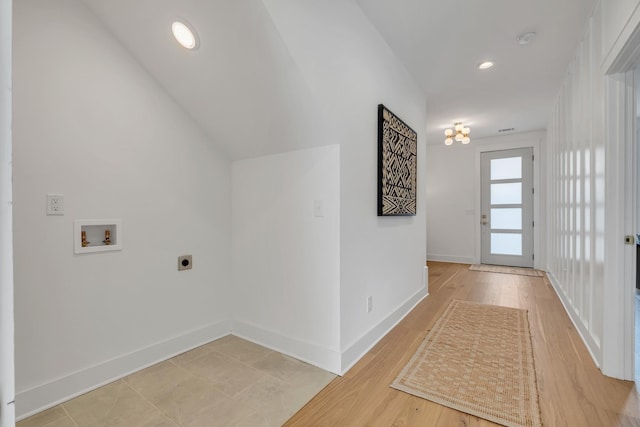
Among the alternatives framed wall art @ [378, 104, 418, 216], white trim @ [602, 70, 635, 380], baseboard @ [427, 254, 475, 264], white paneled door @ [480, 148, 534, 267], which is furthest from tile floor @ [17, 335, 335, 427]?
white paneled door @ [480, 148, 534, 267]

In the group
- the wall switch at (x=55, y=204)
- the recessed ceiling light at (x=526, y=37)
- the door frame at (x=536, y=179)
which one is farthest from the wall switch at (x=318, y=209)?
the door frame at (x=536, y=179)

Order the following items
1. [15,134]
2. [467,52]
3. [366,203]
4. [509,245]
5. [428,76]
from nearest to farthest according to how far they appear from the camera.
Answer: [15,134] → [366,203] → [467,52] → [428,76] → [509,245]

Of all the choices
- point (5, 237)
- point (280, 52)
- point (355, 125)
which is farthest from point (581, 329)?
point (5, 237)

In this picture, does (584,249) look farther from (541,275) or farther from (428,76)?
(541,275)

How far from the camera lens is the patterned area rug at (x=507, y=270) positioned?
493 cm

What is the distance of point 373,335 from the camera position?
2.33m

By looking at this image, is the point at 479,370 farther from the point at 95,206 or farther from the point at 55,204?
the point at 55,204

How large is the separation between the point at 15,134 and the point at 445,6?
275 centimetres

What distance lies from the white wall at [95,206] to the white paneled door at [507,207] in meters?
5.35

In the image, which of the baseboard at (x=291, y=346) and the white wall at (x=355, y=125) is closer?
the white wall at (x=355, y=125)

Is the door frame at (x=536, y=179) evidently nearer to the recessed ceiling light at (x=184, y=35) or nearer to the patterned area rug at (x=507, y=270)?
the patterned area rug at (x=507, y=270)

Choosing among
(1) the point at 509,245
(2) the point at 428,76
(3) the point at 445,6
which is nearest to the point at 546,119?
(1) the point at 509,245

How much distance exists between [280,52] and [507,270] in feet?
17.5

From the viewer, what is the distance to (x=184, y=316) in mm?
2285
